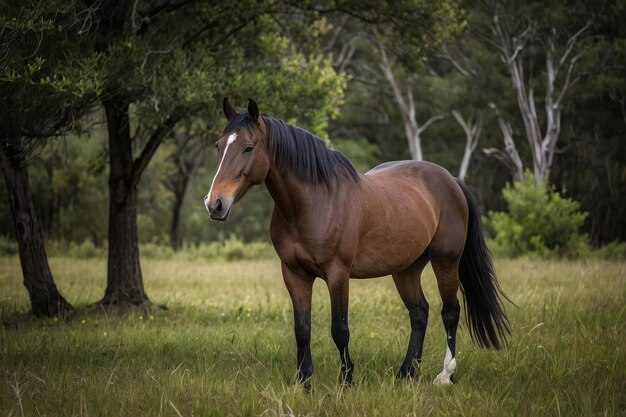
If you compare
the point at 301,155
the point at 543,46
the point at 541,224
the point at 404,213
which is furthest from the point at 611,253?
the point at 301,155

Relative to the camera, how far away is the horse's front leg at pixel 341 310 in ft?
16.4

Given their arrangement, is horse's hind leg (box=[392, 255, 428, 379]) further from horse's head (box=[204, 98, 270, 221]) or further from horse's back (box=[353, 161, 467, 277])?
horse's head (box=[204, 98, 270, 221])

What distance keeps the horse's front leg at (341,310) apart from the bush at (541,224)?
14.6 m

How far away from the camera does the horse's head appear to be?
446 cm

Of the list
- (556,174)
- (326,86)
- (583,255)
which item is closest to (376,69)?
(556,174)

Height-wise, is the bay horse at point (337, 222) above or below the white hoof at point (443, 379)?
above

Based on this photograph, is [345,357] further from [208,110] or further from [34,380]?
[208,110]

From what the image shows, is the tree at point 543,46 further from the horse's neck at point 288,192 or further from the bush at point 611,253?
the horse's neck at point 288,192

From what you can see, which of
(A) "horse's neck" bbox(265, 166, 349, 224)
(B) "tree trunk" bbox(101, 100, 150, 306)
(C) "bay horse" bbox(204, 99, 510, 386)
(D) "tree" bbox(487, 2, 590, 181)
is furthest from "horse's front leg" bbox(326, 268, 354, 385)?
(D) "tree" bbox(487, 2, 590, 181)

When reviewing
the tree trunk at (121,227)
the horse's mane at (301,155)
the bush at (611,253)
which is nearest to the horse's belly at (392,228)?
the horse's mane at (301,155)

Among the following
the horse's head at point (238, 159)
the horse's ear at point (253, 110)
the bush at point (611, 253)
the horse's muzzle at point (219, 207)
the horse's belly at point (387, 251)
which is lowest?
the bush at point (611, 253)

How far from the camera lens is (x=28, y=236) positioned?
905 cm

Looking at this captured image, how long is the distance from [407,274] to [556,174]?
27.0 meters

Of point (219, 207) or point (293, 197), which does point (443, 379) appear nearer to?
point (293, 197)
